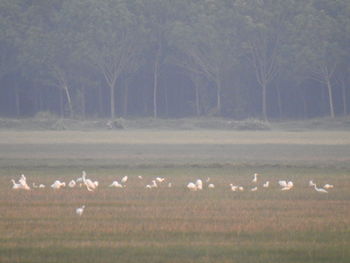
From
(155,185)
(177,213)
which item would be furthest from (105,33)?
(177,213)

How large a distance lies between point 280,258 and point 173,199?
8696 millimetres

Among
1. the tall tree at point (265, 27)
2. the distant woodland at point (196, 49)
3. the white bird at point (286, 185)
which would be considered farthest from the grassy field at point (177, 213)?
the tall tree at point (265, 27)

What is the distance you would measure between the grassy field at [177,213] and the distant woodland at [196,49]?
132 ft

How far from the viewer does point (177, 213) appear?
19984mm

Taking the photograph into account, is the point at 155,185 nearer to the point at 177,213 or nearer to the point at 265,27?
the point at 177,213

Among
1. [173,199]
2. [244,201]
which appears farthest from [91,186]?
[244,201]

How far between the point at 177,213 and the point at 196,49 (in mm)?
63814

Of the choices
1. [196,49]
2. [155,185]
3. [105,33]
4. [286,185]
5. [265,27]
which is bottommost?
[286,185]

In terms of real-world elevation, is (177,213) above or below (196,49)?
below

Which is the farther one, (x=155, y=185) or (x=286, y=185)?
(x=155, y=185)

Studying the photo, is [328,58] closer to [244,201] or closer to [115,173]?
[115,173]

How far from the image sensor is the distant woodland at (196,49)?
262 feet

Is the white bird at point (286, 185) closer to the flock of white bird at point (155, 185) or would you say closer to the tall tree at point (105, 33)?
the flock of white bird at point (155, 185)

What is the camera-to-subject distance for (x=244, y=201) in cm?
2270
